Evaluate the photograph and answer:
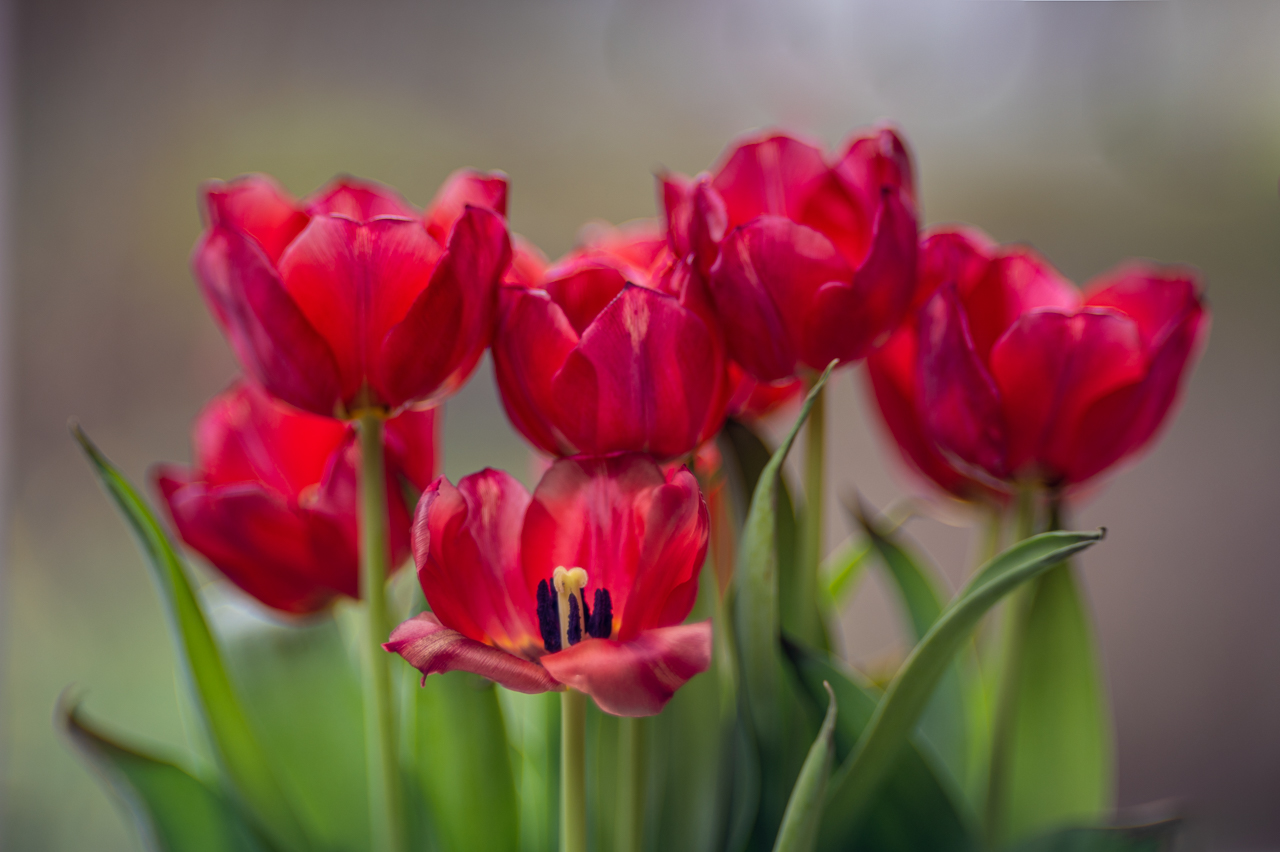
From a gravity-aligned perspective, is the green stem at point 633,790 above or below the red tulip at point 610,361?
below

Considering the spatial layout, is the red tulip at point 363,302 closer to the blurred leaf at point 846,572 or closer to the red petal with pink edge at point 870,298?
the red petal with pink edge at point 870,298

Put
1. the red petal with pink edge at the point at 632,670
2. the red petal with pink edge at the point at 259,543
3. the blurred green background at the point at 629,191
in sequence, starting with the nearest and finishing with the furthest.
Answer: the red petal with pink edge at the point at 632,670, the red petal with pink edge at the point at 259,543, the blurred green background at the point at 629,191

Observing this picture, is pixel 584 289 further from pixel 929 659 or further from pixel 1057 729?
pixel 1057 729

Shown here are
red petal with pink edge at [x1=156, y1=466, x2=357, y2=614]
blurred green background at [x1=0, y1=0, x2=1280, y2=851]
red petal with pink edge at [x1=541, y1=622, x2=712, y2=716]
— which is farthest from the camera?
blurred green background at [x1=0, y1=0, x2=1280, y2=851]

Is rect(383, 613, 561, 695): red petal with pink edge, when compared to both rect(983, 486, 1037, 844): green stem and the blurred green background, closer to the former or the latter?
rect(983, 486, 1037, 844): green stem

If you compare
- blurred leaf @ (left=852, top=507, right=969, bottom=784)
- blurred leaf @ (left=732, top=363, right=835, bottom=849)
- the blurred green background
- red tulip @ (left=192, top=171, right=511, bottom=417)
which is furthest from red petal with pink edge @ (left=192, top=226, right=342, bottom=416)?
the blurred green background

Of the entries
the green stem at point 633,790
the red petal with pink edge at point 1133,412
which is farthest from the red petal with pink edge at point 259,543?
the red petal with pink edge at point 1133,412

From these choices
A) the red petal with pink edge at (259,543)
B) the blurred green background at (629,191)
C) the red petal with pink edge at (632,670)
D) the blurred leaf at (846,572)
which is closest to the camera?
the red petal with pink edge at (632,670)

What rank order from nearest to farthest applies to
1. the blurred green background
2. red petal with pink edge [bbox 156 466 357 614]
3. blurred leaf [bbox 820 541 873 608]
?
red petal with pink edge [bbox 156 466 357 614] < blurred leaf [bbox 820 541 873 608] < the blurred green background
